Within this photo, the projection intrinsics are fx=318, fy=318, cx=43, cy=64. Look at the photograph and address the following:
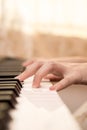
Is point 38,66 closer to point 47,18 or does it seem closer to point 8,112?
point 8,112

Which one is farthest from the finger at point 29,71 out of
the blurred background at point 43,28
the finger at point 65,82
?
the blurred background at point 43,28

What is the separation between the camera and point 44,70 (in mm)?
971

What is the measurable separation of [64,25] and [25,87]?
225cm

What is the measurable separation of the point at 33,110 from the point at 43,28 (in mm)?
2470

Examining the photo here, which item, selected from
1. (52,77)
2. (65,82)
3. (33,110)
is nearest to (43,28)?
(52,77)

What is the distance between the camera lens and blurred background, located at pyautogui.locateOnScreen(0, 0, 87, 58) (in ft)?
9.80

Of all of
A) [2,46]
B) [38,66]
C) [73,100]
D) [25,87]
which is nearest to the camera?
[73,100]

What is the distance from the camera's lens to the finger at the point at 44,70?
912mm

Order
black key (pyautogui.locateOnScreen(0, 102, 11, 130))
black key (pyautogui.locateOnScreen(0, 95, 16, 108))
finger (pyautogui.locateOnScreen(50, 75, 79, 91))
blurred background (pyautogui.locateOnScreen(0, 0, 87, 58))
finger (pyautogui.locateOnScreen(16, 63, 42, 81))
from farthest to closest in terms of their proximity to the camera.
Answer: blurred background (pyautogui.locateOnScreen(0, 0, 87, 58))
finger (pyautogui.locateOnScreen(16, 63, 42, 81))
finger (pyautogui.locateOnScreen(50, 75, 79, 91))
black key (pyautogui.locateOnScreen(0, 95, 16, 108))
black key (pyautogui.locateOnScreen(0, 102, 11, 130))

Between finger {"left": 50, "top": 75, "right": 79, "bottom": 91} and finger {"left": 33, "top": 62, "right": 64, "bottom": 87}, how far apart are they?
0.06 metres

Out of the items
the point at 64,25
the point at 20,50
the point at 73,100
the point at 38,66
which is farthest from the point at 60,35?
A: the point at 73,100

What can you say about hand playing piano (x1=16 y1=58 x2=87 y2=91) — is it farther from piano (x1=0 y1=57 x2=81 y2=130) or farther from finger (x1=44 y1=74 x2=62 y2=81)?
piano (x1=0 y1=57 x2=81 y2=130)

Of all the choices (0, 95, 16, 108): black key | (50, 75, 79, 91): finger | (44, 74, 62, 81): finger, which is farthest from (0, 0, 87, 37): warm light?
(0, 95, 16, 108): black key

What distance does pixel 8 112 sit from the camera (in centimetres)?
57
